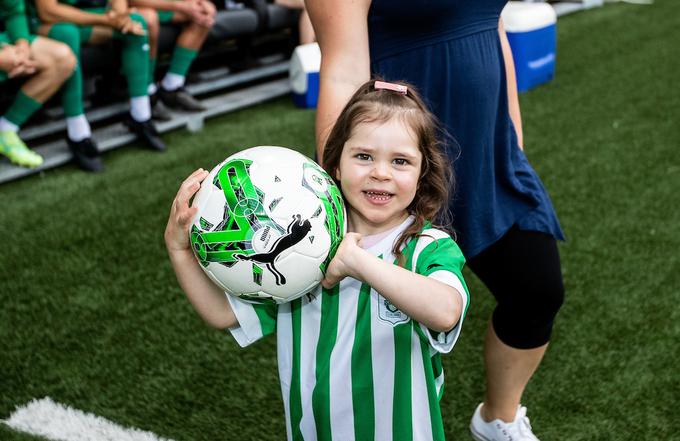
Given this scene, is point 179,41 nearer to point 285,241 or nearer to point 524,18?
point 524,18

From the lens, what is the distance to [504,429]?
228 cm

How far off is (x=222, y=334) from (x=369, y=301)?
1520mm

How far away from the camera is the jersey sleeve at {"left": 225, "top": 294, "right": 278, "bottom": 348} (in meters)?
1.62

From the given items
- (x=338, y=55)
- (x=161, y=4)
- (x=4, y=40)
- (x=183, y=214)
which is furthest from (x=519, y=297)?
(x=161, y=4)

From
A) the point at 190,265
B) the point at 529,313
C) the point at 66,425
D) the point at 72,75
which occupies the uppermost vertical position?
the point at 190,265

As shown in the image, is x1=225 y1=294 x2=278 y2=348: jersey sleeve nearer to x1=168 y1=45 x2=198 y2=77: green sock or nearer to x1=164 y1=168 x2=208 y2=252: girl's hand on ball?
x1=164 y1=168 x2=208 y2=252: girl's hand on ball

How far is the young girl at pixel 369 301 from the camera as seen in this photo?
149 cm

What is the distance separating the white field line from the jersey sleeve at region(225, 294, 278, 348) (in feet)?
2.94

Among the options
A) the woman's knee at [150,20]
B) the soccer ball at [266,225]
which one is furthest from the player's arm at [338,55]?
the woman's knee at [150,20]

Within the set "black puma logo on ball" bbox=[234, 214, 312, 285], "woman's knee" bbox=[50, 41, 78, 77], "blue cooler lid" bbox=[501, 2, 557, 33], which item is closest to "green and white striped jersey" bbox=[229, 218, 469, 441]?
"black puma logo on ball" bbox=[234, 214, 312, 285]

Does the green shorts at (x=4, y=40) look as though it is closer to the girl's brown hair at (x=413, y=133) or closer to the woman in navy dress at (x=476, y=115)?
the woman in navy dress at (x=476, y=115)

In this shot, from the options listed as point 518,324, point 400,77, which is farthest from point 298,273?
point 518,324

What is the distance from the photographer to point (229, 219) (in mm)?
1389

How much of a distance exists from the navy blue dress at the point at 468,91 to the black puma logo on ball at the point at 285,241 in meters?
0.56
